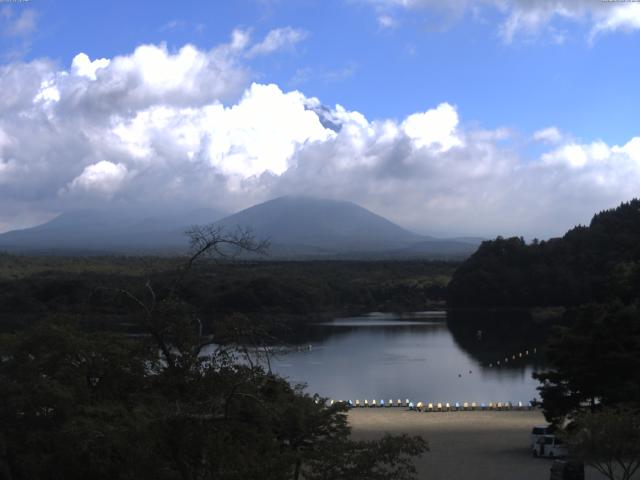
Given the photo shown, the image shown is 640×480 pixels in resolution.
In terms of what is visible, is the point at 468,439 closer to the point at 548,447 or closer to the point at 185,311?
the point at 548,447

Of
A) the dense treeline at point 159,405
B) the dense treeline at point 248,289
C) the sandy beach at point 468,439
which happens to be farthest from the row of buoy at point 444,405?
the dense treeline at point 159,405

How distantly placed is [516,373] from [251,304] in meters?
17.4

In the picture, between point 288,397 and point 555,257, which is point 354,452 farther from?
point 555,257

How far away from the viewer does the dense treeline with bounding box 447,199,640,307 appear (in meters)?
40.1

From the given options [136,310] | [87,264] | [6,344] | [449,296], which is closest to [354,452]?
[136,310]

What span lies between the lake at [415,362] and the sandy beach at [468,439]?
8.11ft

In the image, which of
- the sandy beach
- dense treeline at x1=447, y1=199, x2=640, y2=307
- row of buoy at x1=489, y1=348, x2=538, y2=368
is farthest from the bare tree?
dense treeline at x1=447, y1=199, x2=640, y2=307

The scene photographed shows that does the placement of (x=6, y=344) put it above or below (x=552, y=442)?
above

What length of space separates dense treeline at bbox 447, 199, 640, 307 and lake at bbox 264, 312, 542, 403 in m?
5.17

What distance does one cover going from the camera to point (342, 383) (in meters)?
21.8

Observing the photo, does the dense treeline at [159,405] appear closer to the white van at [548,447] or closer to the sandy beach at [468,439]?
the sandy beach at [468,439]

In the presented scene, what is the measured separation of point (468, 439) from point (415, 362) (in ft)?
41.4

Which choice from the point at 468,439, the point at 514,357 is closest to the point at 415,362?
the point at 514,357

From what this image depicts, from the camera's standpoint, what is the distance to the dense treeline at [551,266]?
131 ft
